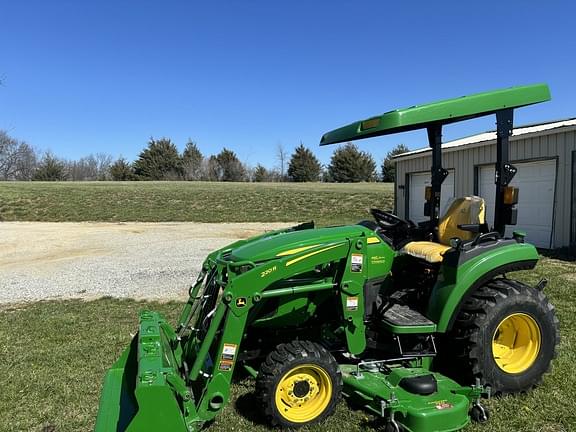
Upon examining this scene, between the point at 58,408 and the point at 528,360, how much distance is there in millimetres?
3762

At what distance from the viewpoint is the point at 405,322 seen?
3.67 metres

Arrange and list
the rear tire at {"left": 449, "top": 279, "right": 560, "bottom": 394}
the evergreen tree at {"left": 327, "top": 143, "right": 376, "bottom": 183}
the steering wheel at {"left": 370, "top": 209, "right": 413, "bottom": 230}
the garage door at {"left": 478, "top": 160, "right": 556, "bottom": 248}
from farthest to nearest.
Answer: the evergreen tree at {"left": 327, "top": 143, "right": 376, "bottom": 183} → the garage door at {"left": 478, "top": 160, "right": 556, "bottom": 248} → the steering wheel at {"left": 370, "top": 209, "right": 413, "bottom": 230} → the rear tire at {"left": 449, "top": 279, "right": 560, "bottom": 394}

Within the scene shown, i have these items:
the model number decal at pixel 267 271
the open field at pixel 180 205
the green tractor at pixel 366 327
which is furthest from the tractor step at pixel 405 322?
the open field at pixel 180 205

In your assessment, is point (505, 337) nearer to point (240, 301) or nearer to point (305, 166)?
point (240, 301)

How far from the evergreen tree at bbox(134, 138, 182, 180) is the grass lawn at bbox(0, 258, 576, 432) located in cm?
5297

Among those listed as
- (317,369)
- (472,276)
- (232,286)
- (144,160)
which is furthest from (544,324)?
(144,160)

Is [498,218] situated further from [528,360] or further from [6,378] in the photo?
[6,378]

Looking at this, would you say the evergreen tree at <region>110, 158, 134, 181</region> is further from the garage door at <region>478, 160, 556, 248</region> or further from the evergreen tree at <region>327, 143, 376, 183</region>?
the garage door at <region>478, 160, 556, 248</region>

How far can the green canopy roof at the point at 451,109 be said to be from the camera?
335 centimetres

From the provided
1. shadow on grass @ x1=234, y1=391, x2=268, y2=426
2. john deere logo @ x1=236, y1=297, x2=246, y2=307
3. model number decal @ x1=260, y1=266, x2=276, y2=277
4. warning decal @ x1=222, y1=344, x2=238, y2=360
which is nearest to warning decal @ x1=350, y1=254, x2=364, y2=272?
model number decal @ x1=260, y1=266, x2=276, y2=277

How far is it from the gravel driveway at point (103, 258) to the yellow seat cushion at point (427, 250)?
15.3ft

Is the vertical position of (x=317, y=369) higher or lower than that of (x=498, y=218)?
lower

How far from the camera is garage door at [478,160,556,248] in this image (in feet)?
39.0

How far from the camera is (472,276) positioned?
12.2 ft
